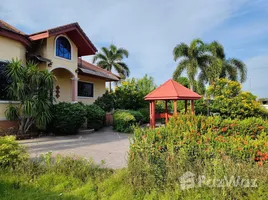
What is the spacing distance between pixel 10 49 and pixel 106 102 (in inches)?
333

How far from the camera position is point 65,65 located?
1223 centimetres

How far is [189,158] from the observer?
3.89m

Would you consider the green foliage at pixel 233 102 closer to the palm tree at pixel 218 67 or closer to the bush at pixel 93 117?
the palm tree at pixel 218 67

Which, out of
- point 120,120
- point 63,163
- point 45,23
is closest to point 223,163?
point 63,163

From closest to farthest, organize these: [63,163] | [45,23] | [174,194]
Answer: [174,194] → [63,163] → [45,23]

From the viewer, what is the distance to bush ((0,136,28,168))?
4523 mm

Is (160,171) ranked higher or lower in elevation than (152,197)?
higher

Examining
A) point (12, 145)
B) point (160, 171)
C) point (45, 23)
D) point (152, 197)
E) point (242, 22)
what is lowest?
point (152, 197)

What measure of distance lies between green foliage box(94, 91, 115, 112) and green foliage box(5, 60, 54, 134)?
6428 mm

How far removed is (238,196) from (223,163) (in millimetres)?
576

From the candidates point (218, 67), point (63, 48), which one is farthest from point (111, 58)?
point (63, 48)

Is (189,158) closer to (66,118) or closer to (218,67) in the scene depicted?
(66,118)

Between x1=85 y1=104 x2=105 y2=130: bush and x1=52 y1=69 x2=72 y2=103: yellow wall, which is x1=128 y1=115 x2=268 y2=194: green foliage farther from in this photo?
x1=52 y1=69 x2=72 y2=103: yellow wall

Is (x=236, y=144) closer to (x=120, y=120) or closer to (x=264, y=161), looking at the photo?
(x=264, y=161)
